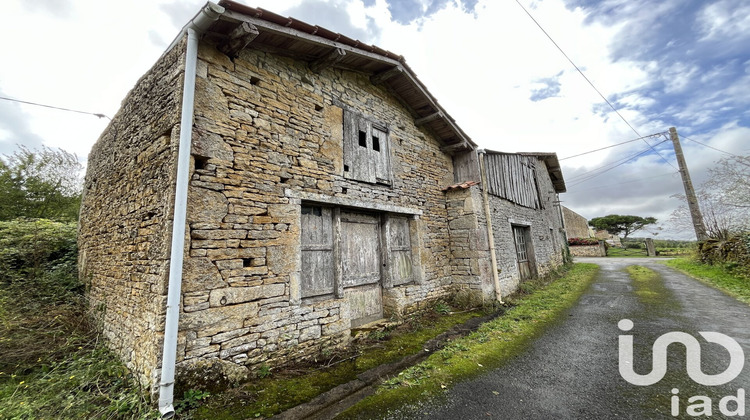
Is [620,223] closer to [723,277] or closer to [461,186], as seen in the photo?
[723,277]

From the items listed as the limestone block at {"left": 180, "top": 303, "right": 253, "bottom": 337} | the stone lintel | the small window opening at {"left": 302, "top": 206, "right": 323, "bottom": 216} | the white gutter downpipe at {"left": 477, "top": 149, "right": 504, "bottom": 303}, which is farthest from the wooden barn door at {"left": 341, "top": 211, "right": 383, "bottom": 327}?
the white gutter downpipe at {"left": 477, "top": 149, "right": 504, "bottom": 303}

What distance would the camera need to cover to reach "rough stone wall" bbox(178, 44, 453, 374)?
3271 millimetres

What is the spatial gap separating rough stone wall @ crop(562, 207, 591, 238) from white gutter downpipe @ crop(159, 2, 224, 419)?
3336 cm

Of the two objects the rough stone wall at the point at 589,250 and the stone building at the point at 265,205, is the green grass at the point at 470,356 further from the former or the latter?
the rough stone wall at the point at 589,250

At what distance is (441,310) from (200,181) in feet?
17.7

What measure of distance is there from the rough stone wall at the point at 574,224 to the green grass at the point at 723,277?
18.8m

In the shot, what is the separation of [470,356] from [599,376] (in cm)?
151

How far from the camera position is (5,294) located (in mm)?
5098

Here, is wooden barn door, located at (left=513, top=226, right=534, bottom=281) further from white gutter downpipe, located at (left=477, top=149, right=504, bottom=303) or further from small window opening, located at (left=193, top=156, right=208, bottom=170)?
small window opening, located at (left=193, top=156, right=208, bottom=170)

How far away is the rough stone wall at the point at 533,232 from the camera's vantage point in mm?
8008

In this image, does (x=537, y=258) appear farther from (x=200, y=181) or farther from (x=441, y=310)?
(x=200, y=181)

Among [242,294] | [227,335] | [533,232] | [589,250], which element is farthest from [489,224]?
[589,250]

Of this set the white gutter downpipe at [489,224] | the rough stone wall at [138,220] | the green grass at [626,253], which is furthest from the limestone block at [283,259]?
the green grass at [626,253]

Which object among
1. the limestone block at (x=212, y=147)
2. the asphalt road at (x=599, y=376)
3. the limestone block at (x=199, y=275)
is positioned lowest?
the asphalt road at (x=599, y=376)
